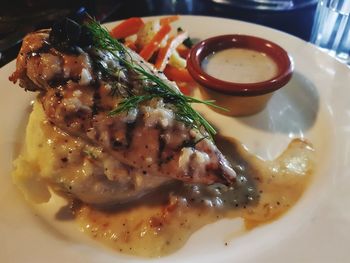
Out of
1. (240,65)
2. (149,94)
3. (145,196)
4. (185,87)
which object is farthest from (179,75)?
(145,196)

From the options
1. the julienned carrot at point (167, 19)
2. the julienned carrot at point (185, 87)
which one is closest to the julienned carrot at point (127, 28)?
the julienned carrot at point (167, 19)

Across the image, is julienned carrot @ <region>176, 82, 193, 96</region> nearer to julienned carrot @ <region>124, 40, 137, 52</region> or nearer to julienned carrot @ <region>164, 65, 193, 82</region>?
julienned carrot @ <region>164, 65, 193, 82</region>

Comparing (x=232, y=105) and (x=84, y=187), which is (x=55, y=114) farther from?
(x=232, y=105)

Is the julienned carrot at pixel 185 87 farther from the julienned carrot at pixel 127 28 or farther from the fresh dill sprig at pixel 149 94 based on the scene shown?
the fresh dill sprig at pixel 149 94

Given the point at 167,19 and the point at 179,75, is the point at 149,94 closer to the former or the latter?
the point at 179,75

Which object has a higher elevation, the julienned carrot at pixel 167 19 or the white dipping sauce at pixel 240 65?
the julienned carrot at pixel 167 19

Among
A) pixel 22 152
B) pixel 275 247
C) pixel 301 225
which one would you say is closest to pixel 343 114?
pixel 301 225
